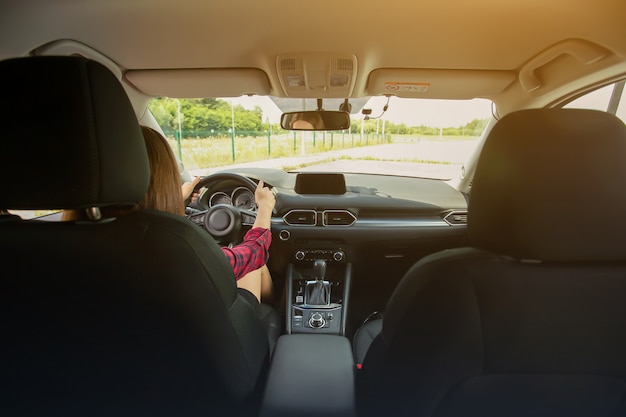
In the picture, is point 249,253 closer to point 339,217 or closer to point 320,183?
point 339,217

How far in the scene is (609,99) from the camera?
109 inches

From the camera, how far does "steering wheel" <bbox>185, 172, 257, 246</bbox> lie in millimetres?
3047

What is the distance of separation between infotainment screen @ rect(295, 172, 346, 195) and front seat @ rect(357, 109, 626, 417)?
7.16ft

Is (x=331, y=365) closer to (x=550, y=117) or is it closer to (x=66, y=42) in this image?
(x=550, y=117)

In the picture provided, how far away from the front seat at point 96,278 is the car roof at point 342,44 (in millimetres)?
1382

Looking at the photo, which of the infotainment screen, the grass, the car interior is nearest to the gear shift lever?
the infotainment screen

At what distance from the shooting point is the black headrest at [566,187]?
1.05 metres

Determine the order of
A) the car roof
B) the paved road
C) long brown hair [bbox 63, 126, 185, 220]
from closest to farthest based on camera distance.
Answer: long brown hair [bbox 63, 126, 185, 220], the car roof, the paved road

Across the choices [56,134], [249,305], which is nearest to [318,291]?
[249,305]

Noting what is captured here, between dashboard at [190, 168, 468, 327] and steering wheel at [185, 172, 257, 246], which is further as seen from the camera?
Result: dashboard at [190, 168, 468, 327]

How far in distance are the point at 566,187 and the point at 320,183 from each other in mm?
2498

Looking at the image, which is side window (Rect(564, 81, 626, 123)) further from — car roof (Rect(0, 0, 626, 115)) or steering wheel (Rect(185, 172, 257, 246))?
steering wheel (Rect(185, 172, 257, 246))

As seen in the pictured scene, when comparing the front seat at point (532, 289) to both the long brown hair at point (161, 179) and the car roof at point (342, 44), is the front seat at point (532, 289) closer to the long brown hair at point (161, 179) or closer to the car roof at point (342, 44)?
the long brown hair at point (161, 179)

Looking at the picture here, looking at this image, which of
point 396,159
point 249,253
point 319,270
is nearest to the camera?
point 249,253
